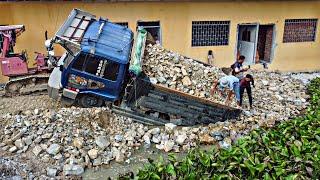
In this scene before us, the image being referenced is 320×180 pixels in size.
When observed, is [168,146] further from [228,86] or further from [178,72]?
[228,86]

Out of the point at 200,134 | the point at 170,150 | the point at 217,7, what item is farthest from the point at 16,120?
the point at 217,7

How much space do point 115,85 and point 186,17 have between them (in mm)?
5311

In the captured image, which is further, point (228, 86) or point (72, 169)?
point (228, 86)

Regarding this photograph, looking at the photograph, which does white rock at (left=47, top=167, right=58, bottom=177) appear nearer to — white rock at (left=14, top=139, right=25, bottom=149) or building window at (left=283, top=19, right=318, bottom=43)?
white rock at (left=14, top=139, right=25, bottom=149)

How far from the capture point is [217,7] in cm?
1348

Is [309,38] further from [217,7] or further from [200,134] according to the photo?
[200,134]

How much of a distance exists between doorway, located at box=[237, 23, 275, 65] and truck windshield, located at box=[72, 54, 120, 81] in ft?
23.2

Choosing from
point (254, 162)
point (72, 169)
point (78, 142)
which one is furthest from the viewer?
point (78, 142)

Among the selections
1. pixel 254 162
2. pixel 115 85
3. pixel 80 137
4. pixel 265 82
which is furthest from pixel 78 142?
pixel 265 82

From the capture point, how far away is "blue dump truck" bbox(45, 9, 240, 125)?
29.2ft

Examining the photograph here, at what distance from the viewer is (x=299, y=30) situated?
15039mm

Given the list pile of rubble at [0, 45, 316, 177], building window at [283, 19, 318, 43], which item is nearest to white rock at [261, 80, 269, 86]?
pile of rubble at [0, 45, 316, 177]

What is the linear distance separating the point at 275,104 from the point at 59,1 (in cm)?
785

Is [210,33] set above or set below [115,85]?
above
